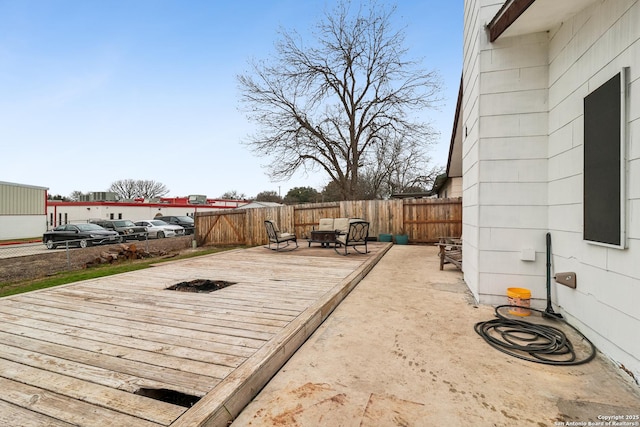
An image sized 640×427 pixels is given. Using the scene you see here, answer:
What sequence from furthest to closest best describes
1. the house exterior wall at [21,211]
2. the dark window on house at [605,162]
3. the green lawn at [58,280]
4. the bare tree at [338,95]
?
the house exterior wall at [21,211] < the bare tree at [338,95] < the green lawn at [58,280] < the dark window on house at [605,162]

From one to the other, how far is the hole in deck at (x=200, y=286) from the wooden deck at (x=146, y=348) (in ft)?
0.49

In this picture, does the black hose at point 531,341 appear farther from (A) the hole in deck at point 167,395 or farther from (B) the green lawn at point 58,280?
(B) the green lawn at point 58,280

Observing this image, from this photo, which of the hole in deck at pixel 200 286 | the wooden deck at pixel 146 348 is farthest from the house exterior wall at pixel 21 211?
the hole in deck at pixel 200 286

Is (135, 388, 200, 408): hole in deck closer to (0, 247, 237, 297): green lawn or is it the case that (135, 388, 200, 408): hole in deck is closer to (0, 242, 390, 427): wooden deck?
(0, 242, 390, 427): wooden deck

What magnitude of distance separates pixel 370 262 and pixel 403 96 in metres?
13.2

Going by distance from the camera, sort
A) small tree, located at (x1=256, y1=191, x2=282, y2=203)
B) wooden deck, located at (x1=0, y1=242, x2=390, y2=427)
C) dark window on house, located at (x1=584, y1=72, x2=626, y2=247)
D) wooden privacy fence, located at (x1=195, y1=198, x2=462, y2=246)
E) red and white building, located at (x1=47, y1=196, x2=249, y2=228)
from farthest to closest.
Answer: small tree, located at (x1=256, y1=191, x2=282, y2=203) < red and white building, located at (x1=47, y1=196, x2=249, y2=228) < wooden privacy fence, located at (x1=195, y1=198, x2=462, y2=246) < dark window on house, located at (x1=584, y1=72, x2=626, y2=247) < wooden deck, located at (x1=0, y1=242, x2=390, y2=427)

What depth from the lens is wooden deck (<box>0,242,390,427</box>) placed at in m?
1.42

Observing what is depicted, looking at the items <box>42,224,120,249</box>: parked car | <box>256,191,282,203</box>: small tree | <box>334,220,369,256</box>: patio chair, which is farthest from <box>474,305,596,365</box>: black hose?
<box>256,191,282,203</box>: small tree

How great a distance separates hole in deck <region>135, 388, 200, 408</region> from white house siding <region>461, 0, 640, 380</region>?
2.96 m

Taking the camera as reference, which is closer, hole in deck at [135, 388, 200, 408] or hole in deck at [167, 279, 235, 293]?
hole in deck at [135, 388, 200, 408]

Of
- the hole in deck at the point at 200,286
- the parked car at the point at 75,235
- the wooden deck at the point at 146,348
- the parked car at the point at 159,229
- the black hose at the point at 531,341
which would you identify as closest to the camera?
the wooden deck at the point at 146,348

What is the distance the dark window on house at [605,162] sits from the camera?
6.42 ft

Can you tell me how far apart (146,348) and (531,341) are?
3.18m

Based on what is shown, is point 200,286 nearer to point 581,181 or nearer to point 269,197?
point 581,181
